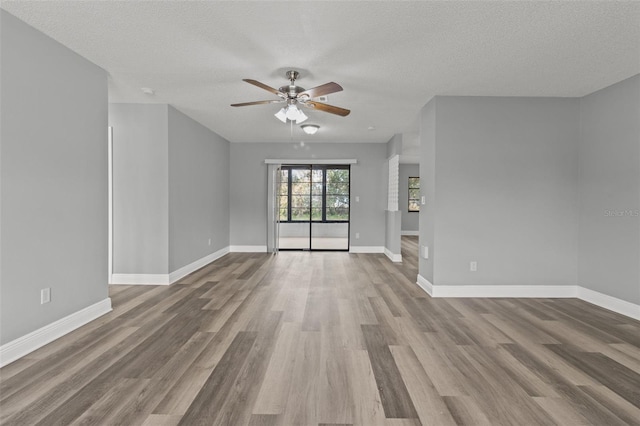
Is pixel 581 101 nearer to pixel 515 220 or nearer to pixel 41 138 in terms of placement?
pixel 515 220

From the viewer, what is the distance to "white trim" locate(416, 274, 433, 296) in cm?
427

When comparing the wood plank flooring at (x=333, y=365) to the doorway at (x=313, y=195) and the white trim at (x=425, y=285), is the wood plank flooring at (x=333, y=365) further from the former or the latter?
the doorway at (x=313, y=195)

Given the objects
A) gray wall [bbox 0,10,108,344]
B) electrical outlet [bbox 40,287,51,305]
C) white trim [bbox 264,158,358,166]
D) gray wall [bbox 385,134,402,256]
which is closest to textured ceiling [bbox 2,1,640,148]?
gray wall [bbox 0,10,108,344]

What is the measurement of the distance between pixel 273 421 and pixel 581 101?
4866 millimetres

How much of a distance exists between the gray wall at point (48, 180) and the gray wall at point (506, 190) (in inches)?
147

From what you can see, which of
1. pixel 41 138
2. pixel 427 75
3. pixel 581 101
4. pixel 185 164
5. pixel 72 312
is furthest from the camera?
pixel 185 164

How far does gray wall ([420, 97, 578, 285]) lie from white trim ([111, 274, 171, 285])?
142 inches

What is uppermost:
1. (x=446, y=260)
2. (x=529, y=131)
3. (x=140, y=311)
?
(x=529, y=131)

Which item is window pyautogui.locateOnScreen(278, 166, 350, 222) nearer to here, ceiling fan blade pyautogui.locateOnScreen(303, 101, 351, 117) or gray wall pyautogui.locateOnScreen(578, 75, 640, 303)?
ceiling fan blade pyautogui.locateOnScreen(303, 101, 351, 117)

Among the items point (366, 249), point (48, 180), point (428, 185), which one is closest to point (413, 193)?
point (366, 249)

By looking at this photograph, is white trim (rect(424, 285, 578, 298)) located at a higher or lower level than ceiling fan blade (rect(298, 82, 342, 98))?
lower

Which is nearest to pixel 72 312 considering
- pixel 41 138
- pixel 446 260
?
pixel 41 138

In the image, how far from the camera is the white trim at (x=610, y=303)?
3.44m

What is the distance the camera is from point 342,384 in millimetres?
2133
